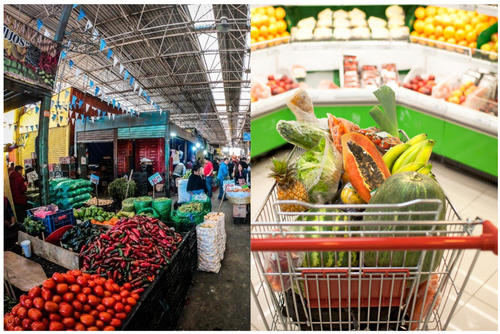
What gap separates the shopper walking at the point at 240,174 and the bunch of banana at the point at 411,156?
0.62m

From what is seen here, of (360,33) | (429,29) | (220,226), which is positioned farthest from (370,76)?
(220,226)

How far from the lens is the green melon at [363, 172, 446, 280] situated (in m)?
0.92

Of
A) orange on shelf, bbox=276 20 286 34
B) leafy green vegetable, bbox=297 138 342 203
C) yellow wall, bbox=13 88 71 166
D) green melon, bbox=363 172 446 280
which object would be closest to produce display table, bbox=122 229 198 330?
yellow wall, bbox=13 88 71 166

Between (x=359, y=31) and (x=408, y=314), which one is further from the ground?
(x=359, y=31)

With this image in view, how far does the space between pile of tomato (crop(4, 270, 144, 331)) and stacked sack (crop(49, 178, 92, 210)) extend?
346 mm

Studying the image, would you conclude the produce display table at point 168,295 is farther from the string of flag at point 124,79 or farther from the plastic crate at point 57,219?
the string of flag at point 124,79

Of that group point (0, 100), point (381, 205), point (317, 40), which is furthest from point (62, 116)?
point (317, 40)

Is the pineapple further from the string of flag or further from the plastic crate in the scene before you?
the plastic crate

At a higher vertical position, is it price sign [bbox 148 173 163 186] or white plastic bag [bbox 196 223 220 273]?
price sign [bbox 148 173 163 186]

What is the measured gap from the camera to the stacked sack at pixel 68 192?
58.2 inches

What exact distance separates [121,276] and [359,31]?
3477 mm

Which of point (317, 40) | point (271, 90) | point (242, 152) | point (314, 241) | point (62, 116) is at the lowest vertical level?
point (314, 241)

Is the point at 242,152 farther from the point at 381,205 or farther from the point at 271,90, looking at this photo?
the point at 271,90

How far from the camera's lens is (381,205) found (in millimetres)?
883
